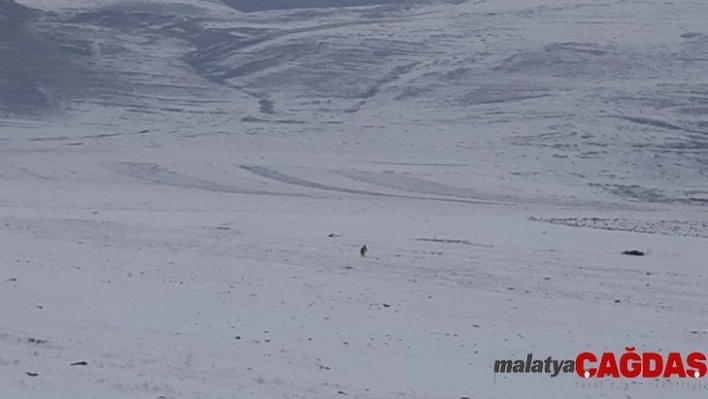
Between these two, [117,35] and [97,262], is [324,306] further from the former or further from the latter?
[117,35]

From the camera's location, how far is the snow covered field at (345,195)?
11.8 metres

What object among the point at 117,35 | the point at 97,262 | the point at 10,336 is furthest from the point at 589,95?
the point at 10,336

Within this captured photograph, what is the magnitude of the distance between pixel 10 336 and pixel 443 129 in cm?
4685

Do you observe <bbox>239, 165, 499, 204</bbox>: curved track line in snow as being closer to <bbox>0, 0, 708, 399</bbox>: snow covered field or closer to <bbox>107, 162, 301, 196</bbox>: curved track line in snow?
<bbox>0, 0, 708, 399</bbox>: snow covered field

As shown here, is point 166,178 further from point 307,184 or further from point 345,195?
point 345,195

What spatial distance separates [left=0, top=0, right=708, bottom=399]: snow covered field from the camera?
38.8 feet

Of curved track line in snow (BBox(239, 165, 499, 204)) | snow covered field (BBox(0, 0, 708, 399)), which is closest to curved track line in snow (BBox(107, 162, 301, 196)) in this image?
snow covered field (BBox(0, 0, 708, 399))

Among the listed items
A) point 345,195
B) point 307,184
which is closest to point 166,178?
point 307,184

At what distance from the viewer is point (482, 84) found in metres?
66.6

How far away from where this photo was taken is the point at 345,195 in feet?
132

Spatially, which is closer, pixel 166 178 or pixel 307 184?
pixel 307 184

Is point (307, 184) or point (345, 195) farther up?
point (345, 195)

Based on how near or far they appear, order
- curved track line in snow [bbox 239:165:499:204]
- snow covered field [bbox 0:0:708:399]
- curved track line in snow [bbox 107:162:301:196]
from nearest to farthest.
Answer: snow covered field [bbox 0:0:708:399] → curved track line in snow [bbox 239:165:499:204] → curved track line in snow [bbox 107:162:301:196]

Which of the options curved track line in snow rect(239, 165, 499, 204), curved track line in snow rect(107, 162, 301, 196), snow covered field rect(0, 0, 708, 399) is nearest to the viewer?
snow covered field rect(0, 0, 708, 399)
